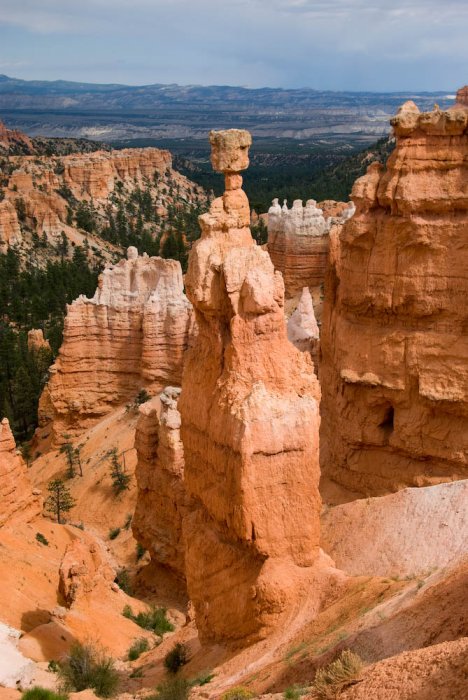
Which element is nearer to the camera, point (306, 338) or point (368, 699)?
point (368, 699)

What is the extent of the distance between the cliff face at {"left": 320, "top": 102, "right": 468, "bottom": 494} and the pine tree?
8915 millimetres

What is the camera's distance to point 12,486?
1930cm

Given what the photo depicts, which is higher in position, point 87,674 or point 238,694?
point 238,694

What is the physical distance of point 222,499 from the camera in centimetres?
1196

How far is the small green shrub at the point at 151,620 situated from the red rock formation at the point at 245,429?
5.08 m

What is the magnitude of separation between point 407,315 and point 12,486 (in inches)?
409

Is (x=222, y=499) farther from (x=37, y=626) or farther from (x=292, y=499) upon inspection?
(x=37, y=626)

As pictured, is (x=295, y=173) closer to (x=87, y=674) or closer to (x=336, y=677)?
(x=87, y=674)

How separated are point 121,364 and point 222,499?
1757 centimetres

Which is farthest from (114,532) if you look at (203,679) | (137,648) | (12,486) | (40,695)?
(40,695)

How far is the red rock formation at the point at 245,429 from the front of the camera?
11.5 m

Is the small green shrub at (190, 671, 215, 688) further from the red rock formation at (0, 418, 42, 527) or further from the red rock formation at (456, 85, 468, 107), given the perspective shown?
the red rock formation at (456, 85, 468, 107)

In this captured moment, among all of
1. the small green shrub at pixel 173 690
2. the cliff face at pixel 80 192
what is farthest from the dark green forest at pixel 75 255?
the small green shrub at pixel 173 690

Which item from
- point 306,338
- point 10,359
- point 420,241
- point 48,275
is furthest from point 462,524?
point 48,275
